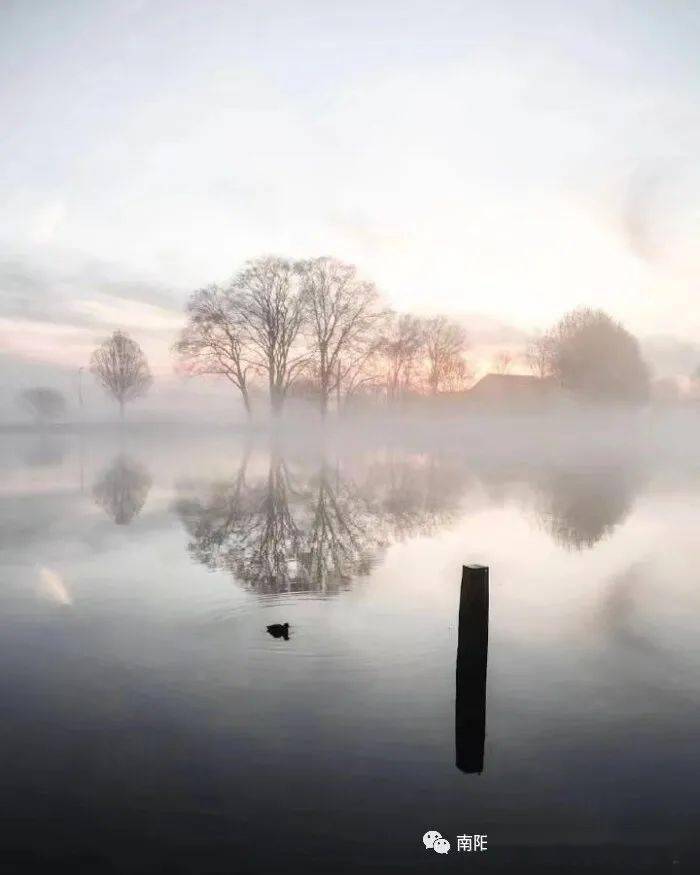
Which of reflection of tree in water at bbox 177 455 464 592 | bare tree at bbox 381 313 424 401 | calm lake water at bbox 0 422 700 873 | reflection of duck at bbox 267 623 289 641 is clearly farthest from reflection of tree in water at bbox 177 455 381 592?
bare tree at bbox 381 313 424 401

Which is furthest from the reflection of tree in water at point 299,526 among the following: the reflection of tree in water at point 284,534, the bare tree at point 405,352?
the bare tree at point 405,352

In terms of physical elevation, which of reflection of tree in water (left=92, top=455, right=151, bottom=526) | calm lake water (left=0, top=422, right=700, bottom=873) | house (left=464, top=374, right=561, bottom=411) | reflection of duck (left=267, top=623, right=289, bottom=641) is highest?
house (left=464, top=374, right=561, bottom=411)

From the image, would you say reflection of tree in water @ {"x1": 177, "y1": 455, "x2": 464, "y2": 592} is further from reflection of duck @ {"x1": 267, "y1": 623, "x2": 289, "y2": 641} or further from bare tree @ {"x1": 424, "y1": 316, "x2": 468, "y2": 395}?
bare tree @ {"x1": 424, "y1": 316, "x2": 468, "y2": 395}

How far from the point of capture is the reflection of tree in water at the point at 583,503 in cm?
2234

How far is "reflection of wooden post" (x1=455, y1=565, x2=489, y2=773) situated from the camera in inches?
295

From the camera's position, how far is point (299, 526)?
22.7 metres

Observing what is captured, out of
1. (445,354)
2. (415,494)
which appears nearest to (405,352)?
(445,354)

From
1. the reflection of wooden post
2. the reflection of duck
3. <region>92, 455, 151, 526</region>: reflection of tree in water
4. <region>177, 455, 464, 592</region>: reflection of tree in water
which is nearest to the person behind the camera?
the reflection of wooden post

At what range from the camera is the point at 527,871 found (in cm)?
594

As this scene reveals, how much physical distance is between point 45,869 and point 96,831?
56 cm

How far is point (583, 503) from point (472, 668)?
A: 22.9 meters

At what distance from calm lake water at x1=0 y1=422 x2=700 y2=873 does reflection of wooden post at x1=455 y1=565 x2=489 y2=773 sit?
0.10 metres

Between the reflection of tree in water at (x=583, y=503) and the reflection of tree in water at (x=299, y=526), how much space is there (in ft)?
14.7

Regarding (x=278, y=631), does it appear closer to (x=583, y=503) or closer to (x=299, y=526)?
(x=299, y=526)
